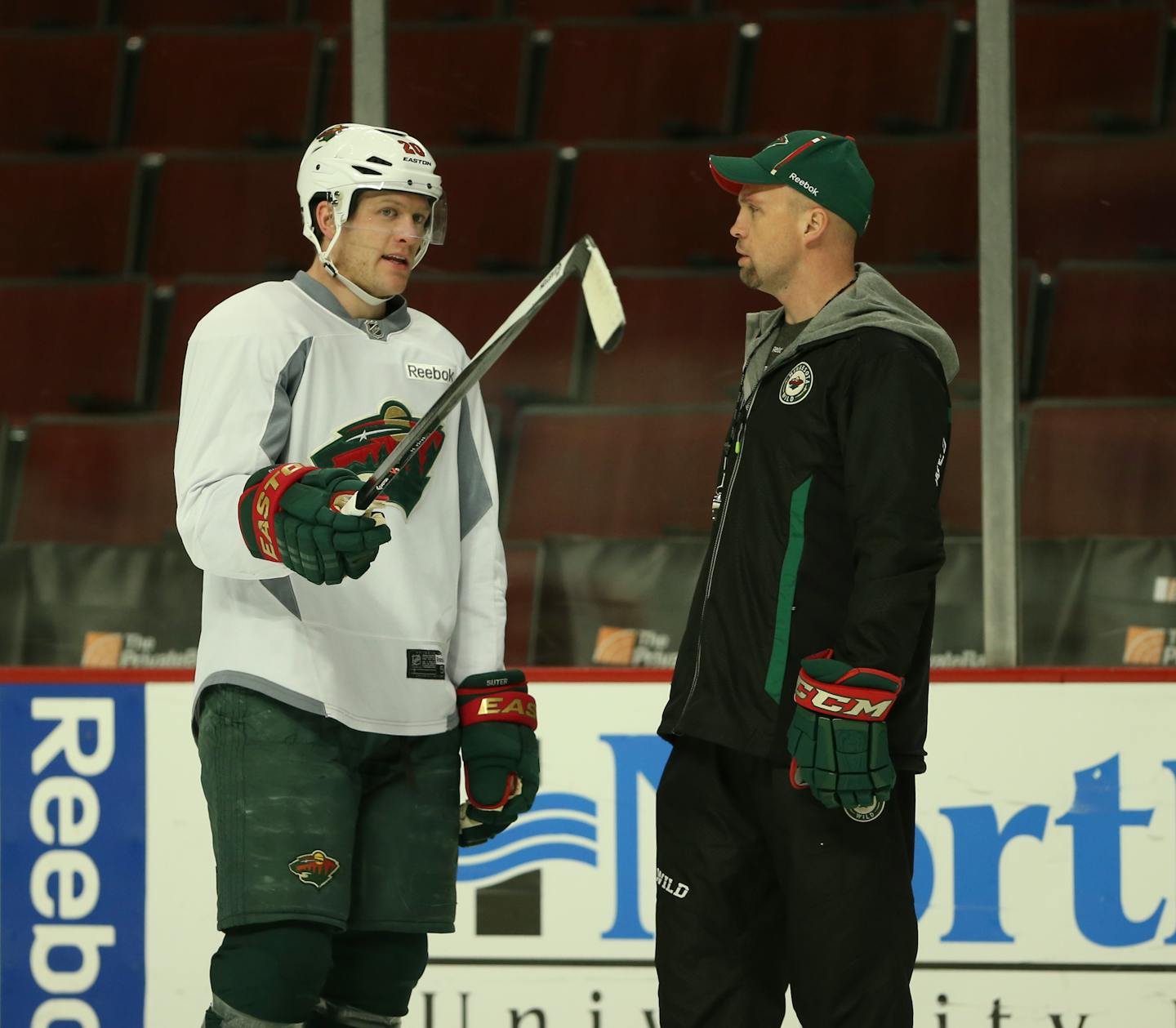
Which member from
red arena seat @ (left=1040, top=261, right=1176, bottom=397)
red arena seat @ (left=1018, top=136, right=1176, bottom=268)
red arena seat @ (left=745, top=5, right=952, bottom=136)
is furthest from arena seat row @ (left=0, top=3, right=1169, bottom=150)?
red arena seat @ (left=1040, top=261, right=1176, bottom=397)

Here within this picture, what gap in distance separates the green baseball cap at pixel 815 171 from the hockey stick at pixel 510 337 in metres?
0.19

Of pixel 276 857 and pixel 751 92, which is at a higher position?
pixel 751 92

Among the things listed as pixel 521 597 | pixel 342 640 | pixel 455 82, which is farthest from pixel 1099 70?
pixel 342 640

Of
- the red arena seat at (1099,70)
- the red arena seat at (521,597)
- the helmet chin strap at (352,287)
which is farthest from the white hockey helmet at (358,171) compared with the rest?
the red arena seat at (1099,70)

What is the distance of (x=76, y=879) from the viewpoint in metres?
2.79

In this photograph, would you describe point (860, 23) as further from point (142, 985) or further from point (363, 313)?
point (142, 985)

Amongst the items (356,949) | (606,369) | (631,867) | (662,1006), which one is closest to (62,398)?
(606,369)

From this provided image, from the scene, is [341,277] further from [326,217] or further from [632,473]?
[632,473]

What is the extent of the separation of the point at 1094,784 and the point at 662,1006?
0.90 metres

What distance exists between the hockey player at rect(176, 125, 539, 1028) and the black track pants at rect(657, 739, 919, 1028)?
0.24 m

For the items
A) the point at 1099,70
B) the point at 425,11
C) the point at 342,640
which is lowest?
the point at 342,640

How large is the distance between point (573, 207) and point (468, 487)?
6.11 feet

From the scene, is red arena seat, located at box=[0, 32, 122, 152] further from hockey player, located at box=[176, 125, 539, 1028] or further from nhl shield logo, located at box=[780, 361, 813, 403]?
nhl shield logo, located at box=[780, 361, 813, 403]

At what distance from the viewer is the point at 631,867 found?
2732mm
